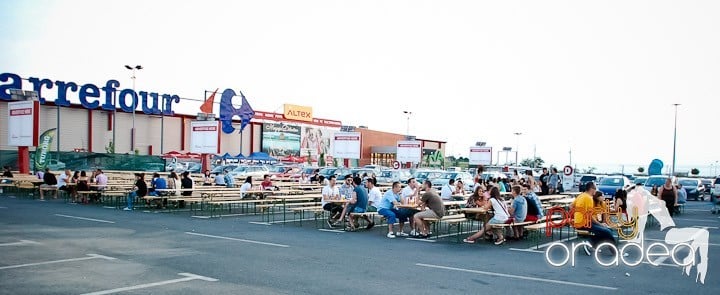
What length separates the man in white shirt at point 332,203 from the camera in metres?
16.8

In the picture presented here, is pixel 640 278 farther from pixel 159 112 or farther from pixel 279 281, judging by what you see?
pixel 159 112

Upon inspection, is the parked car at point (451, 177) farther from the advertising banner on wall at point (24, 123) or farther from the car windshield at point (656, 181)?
the advertising banner on wall at point (24, 123)

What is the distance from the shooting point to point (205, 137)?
3662 centimetres

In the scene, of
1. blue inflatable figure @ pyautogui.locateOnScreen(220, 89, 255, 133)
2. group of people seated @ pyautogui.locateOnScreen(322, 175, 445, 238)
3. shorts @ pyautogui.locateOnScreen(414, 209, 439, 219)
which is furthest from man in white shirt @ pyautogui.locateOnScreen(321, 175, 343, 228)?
blue inflatable figure @ pyautogui.locateOnScreen(220, 89, 255, 133)

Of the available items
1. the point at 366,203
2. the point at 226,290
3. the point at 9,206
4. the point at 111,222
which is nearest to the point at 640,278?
the point at 226,290

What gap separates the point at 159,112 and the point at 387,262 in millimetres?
48759

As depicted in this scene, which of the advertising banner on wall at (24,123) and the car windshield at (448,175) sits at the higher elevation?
the advertising banner on wall at (24,123)

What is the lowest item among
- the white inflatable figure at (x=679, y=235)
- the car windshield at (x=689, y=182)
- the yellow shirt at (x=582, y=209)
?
the car windshield at (x=689, y=182)

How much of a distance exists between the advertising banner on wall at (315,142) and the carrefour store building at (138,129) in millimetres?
122

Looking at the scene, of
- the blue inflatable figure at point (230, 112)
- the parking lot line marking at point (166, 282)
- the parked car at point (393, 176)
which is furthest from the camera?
the blue inflatable figure at point (230, 112)

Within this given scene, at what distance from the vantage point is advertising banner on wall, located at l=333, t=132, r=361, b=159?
41406mm

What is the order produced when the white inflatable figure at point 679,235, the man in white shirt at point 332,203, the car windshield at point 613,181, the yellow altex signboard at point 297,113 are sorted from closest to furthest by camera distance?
1. the white inflatable figure at point 679,235
2. the man in white shirt at point 332,203
3. the car windshield at point 613,181
4. the yellow altex signboard at point 297,113

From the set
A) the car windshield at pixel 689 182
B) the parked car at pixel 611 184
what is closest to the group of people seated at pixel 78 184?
the parked car at pixel 611 184

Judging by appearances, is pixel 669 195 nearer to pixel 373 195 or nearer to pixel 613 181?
pixel 373 195
